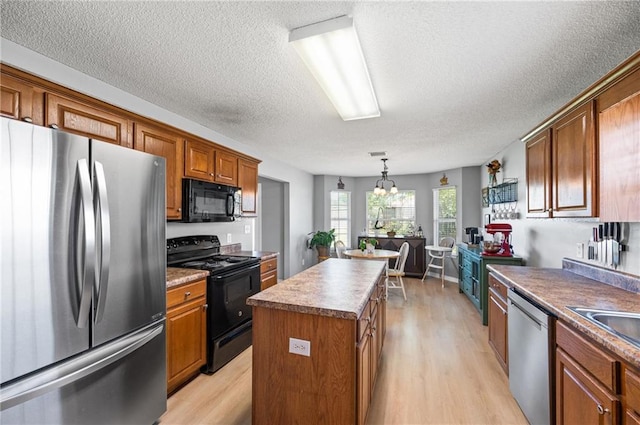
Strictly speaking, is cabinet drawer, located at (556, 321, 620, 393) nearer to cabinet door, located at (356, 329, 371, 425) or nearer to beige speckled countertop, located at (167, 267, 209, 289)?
cabinet door, located at (356, 329, 371, 425)

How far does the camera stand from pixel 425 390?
222cm

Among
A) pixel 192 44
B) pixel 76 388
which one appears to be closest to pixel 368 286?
pixel 76 388

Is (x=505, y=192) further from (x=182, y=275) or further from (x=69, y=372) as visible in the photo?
(x=69, y=372)

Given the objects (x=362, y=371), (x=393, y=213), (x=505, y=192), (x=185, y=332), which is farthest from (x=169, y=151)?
(x=393, y=213)

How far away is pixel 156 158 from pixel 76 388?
4.30ft

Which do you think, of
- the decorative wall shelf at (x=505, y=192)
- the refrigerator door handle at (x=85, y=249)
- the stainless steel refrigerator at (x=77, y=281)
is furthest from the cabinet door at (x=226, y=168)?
the decorative wall shelf at (x=505, y=192)

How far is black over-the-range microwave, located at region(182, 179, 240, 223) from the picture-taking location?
98.1 inches

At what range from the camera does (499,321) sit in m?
2.45

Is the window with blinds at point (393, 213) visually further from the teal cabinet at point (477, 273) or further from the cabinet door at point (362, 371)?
the cabinet door at point (362, 371)

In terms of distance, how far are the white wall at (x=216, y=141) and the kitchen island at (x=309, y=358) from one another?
176cm

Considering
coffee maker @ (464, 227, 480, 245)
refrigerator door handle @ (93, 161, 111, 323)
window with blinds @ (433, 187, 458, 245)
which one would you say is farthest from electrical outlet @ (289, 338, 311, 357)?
window with blinds @ (433, 187, 458, 245)

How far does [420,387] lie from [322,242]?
410cm

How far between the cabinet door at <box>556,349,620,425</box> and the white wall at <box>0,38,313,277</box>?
122 inches

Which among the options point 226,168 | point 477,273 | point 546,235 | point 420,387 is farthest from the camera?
point 477,273
